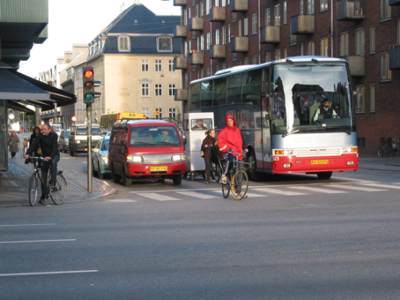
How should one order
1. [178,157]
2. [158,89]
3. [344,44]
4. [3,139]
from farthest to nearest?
[158,89] → [344,44] → [3,139] → [178,157]

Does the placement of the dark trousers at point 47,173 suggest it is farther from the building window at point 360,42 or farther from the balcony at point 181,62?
the balcony at point 181,62

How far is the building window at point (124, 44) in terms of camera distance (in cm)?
11581

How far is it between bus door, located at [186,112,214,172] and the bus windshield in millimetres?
4751

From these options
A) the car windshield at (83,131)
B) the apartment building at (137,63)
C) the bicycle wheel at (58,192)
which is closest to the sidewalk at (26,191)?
the bicycle wheel at (58,192)

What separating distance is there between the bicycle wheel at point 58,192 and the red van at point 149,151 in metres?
3.15

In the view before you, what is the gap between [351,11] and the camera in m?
49.9

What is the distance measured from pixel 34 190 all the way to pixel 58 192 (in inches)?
83.6

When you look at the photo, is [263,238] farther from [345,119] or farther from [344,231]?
[345,119]

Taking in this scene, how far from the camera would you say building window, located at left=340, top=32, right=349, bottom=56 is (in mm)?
52131

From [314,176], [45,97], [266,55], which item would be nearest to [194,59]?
[266,55]

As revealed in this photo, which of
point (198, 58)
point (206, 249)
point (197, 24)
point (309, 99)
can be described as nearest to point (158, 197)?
point (309, 99)

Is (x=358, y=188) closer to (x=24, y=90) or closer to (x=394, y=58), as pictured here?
(x=24, y=90)

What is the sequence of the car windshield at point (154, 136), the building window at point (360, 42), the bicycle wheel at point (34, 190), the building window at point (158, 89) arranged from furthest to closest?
1. the building window at point (158, 89)
2. the building window at point (360, 42)
3. the car windshield at point (154, 136)
4. the bicycle wheel at point (34, 190)

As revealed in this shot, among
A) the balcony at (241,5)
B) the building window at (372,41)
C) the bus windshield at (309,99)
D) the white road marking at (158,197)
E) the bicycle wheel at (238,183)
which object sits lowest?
the white road marking at (158,197)
